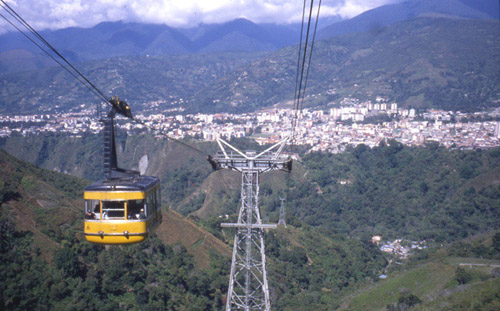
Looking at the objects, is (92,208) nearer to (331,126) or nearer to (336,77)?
(331,126)

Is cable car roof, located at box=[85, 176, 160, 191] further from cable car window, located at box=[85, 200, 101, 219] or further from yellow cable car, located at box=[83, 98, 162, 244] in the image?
cable car window, located at box=[85, 200, 101, 219]

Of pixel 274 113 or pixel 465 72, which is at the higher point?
pixel 465 72

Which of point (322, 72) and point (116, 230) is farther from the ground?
point (322, 72)

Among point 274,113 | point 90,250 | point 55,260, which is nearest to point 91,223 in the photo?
point 55,260

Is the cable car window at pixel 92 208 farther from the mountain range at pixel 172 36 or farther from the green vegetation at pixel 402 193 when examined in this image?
the mountain range at pixel 172 36

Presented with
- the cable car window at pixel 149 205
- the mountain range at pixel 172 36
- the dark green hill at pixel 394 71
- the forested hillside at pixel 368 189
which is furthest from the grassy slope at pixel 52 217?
the mountain range at pixel 172 36

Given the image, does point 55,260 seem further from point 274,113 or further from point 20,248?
point 274,113

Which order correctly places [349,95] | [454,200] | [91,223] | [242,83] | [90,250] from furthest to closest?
[242,83] < [349,95] < [454,200] < [90,250] < [91,223]

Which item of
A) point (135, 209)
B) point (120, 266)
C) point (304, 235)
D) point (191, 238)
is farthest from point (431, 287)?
point (135, 209)

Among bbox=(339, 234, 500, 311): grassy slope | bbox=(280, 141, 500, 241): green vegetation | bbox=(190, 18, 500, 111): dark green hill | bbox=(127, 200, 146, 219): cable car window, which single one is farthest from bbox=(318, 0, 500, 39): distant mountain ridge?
bbox=(127, 200, 146, 219): cable car window
